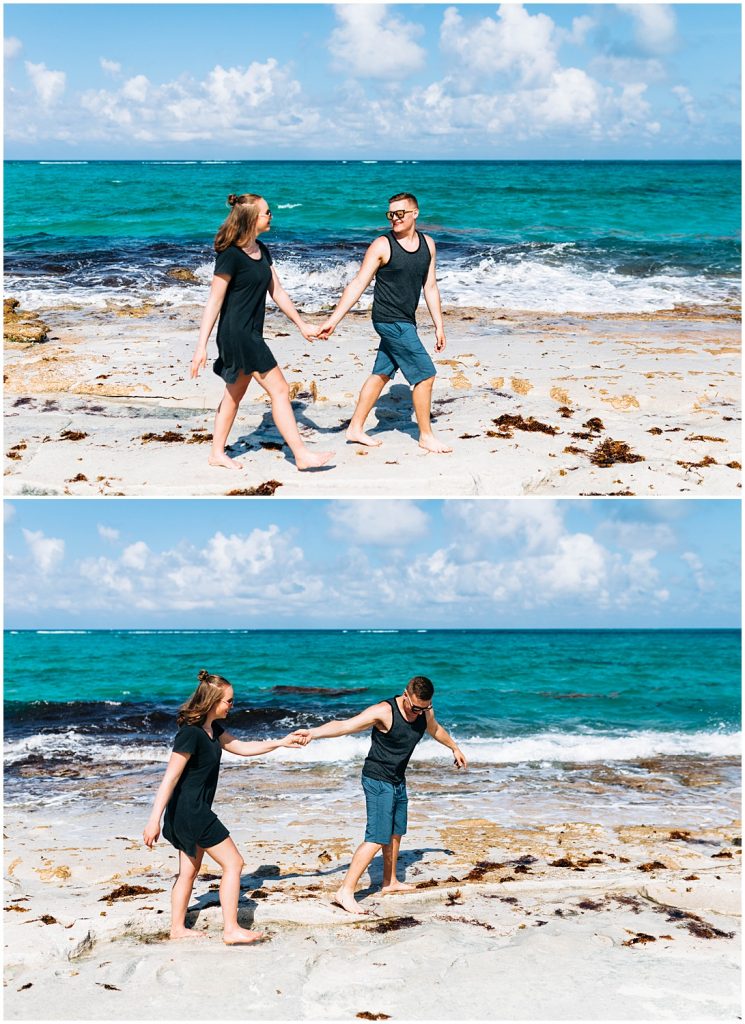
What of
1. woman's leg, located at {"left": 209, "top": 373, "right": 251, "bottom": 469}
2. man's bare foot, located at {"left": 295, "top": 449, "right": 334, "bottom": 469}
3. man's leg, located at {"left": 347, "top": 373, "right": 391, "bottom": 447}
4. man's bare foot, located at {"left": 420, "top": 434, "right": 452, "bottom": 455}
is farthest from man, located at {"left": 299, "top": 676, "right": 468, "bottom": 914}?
man's leg, located at {"left": 347, "top": 373, "right": 391, "bottom": 447}

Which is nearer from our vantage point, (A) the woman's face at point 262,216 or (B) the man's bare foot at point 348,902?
(B) the man's bare foot at point 348,902

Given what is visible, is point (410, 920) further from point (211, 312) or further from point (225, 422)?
point (211, 312)

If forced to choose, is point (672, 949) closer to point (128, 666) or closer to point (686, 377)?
point (686, 377)

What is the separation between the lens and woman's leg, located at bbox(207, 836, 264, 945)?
4.66 meters

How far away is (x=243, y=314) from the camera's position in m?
6.41

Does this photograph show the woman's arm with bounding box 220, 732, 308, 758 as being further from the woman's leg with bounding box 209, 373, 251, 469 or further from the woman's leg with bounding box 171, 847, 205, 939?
the woman's leg with bounding box 209, 373, 251, 469

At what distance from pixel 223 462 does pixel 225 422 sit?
0.98 feet

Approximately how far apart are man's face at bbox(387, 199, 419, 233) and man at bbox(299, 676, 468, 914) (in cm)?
330

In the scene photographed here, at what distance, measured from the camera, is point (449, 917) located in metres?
5.02

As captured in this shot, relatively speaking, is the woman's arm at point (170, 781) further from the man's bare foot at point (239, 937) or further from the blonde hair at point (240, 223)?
the blonde hair at point (240, 223)

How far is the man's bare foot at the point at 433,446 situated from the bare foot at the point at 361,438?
0.38m

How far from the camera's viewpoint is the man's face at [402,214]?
6.59 metres

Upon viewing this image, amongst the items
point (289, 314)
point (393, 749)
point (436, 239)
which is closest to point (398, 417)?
point (289, 314)

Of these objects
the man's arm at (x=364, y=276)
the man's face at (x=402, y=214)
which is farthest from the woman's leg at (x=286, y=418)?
the man's face at (x=402, y=214)
